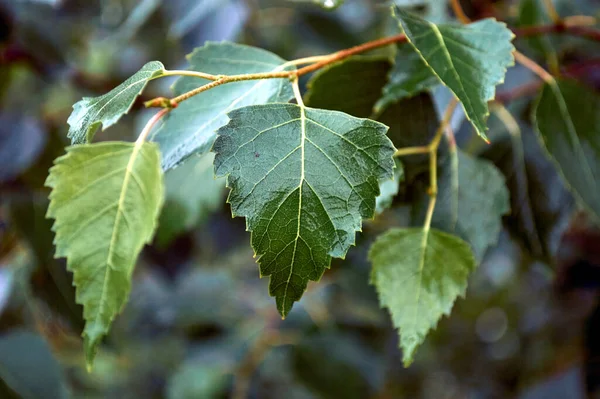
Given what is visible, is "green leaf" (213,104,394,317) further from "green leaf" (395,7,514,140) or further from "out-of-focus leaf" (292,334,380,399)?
"out-of-focus leaf" (292,334,380,399)

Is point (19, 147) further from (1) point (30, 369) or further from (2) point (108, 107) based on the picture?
(2) point (108, 107)

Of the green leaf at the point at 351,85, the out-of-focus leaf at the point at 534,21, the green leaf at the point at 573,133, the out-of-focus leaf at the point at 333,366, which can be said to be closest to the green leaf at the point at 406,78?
the green leaf at the point at 351,85

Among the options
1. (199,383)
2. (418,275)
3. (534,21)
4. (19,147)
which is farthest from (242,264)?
(418,275)

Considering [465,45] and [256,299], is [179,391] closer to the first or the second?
[256,299]

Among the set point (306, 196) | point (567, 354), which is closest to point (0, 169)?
point (306, 196)

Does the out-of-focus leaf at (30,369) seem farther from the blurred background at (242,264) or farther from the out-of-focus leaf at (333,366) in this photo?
the out-of-focus leaf at (333,366)

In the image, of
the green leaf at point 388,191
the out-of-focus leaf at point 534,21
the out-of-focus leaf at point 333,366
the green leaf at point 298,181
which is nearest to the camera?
the green leaf at point 298,181
